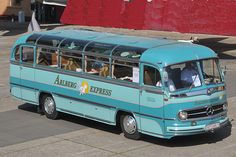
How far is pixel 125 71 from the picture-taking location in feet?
38.7

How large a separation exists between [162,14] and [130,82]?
15809mm

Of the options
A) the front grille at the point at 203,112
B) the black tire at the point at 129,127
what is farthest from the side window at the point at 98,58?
the front grille at the point at 203,112

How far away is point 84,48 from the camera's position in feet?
41.9

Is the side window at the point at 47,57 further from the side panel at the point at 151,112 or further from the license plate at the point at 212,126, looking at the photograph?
the license plate at the point at 212,126

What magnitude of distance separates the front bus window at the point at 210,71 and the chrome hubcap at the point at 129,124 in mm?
1790

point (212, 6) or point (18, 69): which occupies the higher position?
point (212, 6)

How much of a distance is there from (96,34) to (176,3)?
1371 centimetres

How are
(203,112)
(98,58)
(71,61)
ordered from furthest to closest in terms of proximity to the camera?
1. (71,61)
2. (98,58)
3. (203,112)

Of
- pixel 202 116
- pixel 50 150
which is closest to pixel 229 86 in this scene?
pixel 202 116

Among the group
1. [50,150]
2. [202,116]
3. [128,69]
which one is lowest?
[50,150]

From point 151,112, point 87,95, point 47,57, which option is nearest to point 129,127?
point 151,112

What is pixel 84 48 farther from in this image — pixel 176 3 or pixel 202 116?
pixel 176 3

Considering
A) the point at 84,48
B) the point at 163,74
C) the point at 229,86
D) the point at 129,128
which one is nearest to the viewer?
the point at 163,74

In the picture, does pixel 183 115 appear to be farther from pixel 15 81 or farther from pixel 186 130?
pixel 15 81
